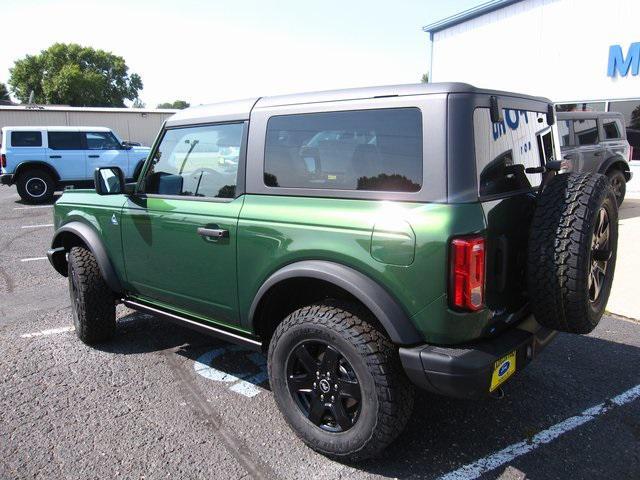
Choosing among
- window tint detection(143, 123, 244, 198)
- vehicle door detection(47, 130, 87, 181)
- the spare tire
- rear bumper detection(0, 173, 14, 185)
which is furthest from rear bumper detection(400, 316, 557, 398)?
rear bumper detection(0, 173, 14, 185)

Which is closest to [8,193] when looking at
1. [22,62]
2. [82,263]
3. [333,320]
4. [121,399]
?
[82,263]

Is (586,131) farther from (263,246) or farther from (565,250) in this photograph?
(263,246)

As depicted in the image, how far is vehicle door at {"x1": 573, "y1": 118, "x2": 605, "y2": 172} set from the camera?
28.3 feet

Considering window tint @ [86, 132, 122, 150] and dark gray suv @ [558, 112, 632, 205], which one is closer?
dark gray suv @ [558, 112, 632, 205]

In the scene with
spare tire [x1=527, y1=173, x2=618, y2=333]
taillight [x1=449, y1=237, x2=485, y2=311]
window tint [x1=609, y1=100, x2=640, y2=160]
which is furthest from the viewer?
window tint [x1=609, y1=100, x2=640, y2=160]

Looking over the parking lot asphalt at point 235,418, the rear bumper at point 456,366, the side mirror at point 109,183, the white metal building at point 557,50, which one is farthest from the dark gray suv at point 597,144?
the side mirror at point 109,183

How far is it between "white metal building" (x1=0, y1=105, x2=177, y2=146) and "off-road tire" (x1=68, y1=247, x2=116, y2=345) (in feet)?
82.7

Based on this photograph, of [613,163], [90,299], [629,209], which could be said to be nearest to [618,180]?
[613,163]

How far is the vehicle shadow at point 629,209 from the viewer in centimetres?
950

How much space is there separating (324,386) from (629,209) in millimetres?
10138

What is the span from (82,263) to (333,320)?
2371mm

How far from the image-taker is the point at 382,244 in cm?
221

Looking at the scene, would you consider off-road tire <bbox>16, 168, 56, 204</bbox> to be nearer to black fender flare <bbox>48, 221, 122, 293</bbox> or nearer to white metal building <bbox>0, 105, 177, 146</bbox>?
black fender flare <bbox>48, 221, 122, 293</bbox>

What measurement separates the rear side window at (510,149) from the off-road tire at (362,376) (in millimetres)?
847
